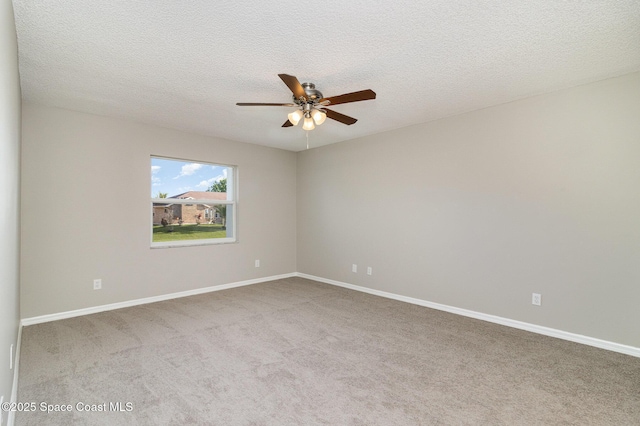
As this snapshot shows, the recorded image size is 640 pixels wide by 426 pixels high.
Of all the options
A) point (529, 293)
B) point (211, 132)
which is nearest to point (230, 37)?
point (211, 132)

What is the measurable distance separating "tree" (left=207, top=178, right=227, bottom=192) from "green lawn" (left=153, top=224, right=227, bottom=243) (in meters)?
0.58

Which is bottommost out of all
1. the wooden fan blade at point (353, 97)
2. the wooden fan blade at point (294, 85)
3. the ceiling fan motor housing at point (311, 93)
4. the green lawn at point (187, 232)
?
the green lawn at point (187, 232)

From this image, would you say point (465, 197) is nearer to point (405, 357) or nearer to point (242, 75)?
point (405, 357)

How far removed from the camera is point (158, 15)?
6.55ft

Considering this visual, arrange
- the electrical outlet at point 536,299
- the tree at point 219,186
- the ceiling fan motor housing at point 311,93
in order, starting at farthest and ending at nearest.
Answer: the tree at point 219,186
the electrical outlet at point 536,299
the ceiling fan motor housing at point 311,93

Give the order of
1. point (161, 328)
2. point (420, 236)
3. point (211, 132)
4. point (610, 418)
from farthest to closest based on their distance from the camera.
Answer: point (211, 132) → point (420, 236) → point (161, 328) → point (610, 418)

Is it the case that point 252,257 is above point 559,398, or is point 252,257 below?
above

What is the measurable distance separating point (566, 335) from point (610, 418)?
52.3 inches

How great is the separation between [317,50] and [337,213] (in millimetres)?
3282

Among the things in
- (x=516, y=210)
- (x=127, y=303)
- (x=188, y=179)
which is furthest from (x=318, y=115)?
(x=127, y=303)

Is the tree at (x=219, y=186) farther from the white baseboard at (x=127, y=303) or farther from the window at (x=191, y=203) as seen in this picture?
the white baseboard at (x=127, y=303)

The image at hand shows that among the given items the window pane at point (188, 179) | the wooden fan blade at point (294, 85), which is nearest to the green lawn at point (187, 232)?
the window pane at point (188, 179)

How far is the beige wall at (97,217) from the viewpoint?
11.5 feet

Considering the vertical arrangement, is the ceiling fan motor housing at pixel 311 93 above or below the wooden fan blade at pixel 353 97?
above
